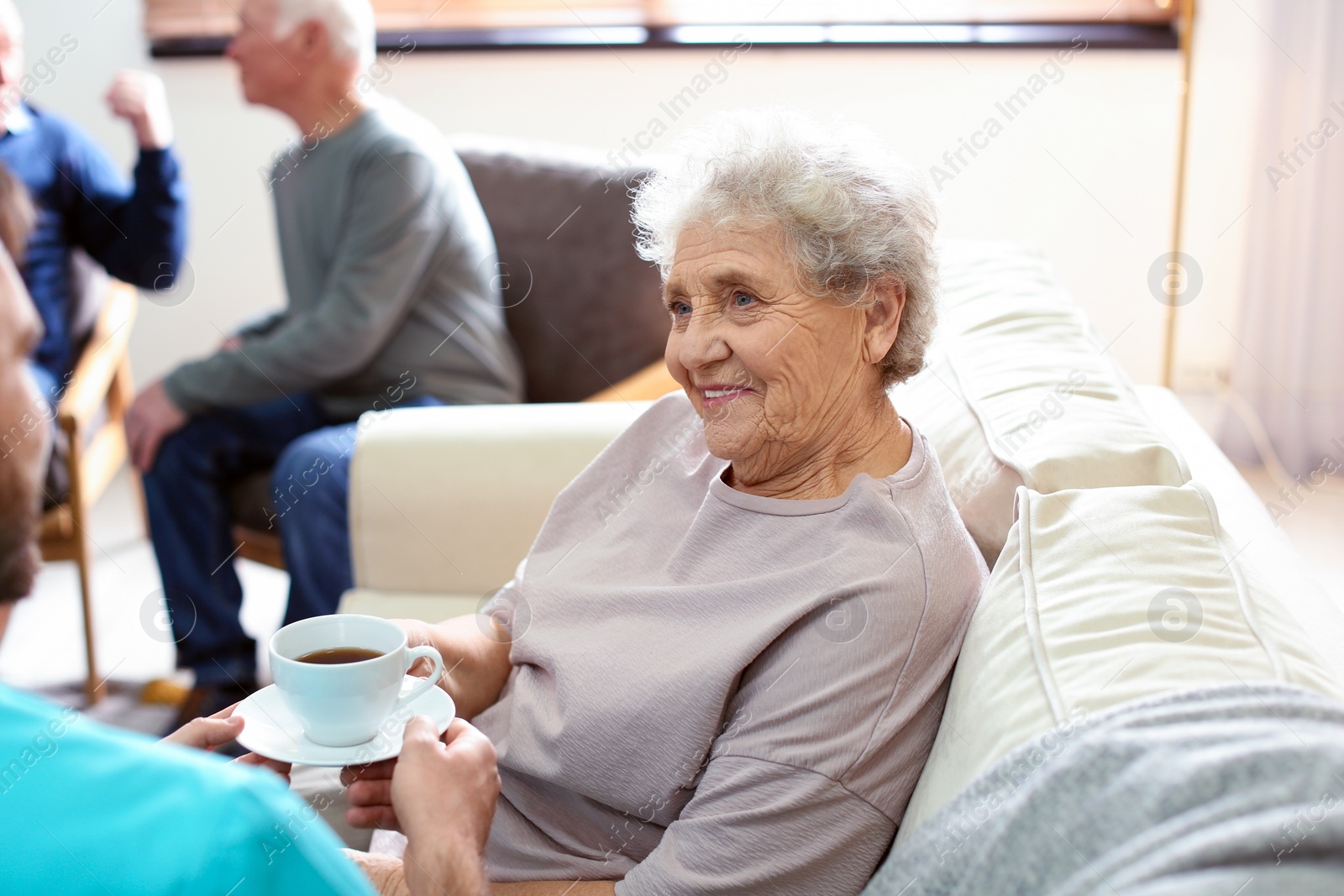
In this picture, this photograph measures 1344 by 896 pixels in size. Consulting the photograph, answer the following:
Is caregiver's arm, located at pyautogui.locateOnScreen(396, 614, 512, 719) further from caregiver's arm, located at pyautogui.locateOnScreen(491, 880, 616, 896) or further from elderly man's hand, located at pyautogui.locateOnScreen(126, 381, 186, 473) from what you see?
elderly man's hand, located at pyautogui.locateOnScreen(126, 381, 186, 473)

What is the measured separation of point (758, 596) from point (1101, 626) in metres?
0.29

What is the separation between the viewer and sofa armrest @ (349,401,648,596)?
1637 mm

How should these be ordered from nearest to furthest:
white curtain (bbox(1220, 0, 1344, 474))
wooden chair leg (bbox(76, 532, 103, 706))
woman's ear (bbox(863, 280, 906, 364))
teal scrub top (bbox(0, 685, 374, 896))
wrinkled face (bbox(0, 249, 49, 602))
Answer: teal scrub top (bbox(0, 685, 374, 896)), woman's ear (bbox(863, 280, 906, 364)), wrinkled face (bbox(0, 249, 49, 602)), wooden chair leg (bbox(76, 532, 103, 706)), white curtain (bbox(1220, 0, 1344, 474))

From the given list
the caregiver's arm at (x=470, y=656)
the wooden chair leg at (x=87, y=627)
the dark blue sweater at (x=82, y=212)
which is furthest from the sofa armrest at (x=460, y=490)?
the dark blue sweater at (x=82, y=212)

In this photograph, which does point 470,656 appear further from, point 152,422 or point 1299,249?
point 1299,249

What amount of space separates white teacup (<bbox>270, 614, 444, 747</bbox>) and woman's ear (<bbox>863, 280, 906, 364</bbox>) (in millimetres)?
487

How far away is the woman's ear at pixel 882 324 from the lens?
110 cm

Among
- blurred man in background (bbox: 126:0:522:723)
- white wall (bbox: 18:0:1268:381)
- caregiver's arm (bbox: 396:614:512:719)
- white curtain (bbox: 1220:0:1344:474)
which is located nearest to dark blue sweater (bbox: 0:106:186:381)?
blurred man in background (bbox: 126:0:522:723)

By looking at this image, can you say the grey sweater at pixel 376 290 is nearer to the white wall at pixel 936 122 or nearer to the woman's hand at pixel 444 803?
the white wall at pixel 936 122

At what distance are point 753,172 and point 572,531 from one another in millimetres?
441

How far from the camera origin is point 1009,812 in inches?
27.7

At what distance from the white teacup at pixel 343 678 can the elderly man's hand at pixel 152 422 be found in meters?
1.41

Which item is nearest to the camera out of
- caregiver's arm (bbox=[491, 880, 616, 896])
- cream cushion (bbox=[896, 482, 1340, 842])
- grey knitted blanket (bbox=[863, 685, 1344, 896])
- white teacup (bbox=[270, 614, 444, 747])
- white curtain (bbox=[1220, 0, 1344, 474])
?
grey knitted blanket (bbox=[863, 685, 1344, 896])

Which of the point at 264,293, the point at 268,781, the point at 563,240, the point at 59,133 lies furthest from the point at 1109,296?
the point at 268,781
